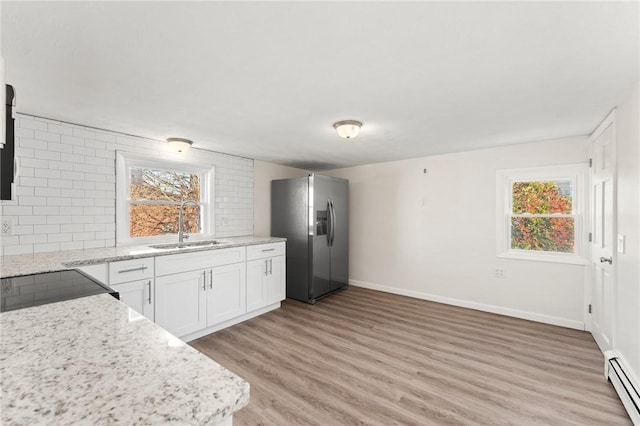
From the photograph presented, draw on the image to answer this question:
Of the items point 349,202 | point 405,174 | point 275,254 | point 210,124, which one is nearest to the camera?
point 210,124

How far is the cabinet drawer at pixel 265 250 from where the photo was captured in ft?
11.5

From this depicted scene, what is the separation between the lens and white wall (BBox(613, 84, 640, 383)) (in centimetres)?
187

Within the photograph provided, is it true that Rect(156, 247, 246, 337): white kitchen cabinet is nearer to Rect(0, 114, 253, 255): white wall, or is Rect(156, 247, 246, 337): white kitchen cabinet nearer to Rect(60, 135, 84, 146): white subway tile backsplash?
Rect(0, 114, 253, 255): white wall

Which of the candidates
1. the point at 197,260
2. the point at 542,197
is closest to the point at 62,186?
the point at 197,260

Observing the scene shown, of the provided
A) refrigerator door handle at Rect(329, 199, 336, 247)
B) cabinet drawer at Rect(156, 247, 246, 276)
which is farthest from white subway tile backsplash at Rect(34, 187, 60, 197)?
refrigerator door handle at Rect(329, 199, 336, 247)

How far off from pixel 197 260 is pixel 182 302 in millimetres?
417

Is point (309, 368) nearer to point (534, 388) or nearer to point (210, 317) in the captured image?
point (210, 317)

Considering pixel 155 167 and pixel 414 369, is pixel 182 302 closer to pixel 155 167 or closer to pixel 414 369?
pixel 155 167

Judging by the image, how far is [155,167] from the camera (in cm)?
339

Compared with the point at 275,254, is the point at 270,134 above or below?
above

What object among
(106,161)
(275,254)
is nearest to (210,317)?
(275,254)

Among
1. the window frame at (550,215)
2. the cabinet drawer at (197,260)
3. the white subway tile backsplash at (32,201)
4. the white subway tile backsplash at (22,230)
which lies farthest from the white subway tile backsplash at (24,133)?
the window frame at (550,215)

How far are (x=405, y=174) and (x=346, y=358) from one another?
113 inches

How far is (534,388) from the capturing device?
2.12m
